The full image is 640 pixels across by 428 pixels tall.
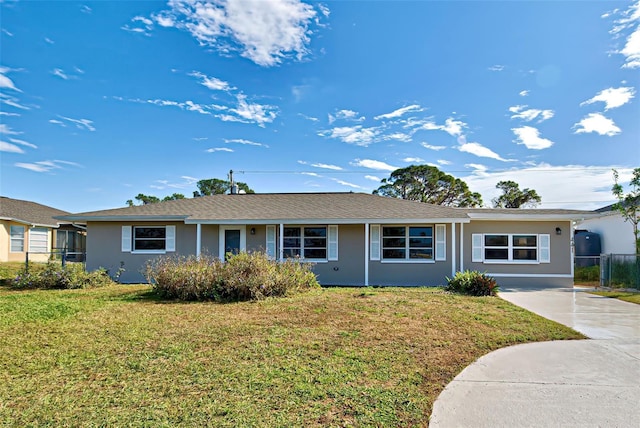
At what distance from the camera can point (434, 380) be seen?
13.8 ft

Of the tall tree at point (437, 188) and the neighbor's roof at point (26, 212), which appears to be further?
the tall tree at point (437, 188)

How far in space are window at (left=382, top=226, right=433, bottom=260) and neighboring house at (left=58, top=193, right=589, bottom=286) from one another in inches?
1.5

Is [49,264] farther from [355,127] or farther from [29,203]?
[29,203]

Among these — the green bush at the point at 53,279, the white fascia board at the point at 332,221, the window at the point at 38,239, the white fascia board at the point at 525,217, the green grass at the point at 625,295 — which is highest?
the white fascia board at the point at 525,217

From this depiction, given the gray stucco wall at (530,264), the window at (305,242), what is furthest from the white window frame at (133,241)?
the gray stucco wall at (530,264)

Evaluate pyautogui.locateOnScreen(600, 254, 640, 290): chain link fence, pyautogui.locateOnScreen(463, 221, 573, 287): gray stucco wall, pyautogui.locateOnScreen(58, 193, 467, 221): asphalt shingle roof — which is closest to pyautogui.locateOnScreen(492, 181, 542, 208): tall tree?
pyautogui.locateOnScreen(600, 254, 640, 290): chain link fence

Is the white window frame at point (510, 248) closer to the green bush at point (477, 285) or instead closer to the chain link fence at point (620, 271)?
the chain link fence at point (620, 271)

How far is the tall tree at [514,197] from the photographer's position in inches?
1278

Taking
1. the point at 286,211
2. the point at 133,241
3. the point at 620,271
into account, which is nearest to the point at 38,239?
the point at 133,241

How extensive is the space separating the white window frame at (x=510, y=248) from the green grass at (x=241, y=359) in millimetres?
5989

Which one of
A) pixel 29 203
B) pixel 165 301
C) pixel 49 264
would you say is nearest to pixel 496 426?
pixel 165 301

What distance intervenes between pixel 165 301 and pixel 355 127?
1489 cm

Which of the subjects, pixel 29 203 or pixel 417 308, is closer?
pixel 417 308

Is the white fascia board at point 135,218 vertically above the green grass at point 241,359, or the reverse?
the white fascia board at point 135,218
